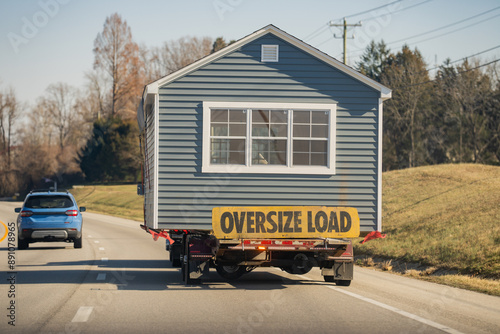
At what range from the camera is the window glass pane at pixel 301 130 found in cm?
1396

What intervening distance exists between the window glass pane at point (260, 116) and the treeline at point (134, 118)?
1296 inches

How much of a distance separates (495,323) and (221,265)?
226 inches

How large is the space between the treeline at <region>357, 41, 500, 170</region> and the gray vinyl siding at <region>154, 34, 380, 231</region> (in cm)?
3888

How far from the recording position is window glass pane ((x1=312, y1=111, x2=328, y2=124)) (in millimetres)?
13961

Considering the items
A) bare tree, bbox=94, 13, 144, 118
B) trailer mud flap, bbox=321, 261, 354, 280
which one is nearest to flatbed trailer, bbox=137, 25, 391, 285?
trailer mud flap, bbox=321, 261, 354, 280

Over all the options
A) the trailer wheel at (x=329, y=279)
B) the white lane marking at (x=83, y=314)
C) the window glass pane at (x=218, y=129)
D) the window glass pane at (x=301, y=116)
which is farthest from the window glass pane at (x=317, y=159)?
the white lane marking at (x=83, y=314)

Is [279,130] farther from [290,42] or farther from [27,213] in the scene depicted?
[27,213]

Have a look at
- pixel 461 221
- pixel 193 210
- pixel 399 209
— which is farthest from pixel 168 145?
pixel 399 209

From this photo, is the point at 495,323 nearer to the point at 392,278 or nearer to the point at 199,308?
the point at 199,308

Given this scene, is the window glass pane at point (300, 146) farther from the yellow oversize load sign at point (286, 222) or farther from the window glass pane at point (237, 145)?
the yellow oversize load sign at point (286, 222)

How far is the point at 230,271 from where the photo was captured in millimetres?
13281

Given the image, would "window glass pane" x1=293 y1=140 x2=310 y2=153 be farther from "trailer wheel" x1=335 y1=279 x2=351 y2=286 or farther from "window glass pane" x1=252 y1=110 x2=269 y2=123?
"trailer wheel" x1=335 y1=279 x2=351 y2=286

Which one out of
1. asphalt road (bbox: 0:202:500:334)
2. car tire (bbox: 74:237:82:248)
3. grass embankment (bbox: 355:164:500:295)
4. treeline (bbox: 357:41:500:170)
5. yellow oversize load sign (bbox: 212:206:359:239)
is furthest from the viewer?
treeline (bbox: 357:41:500:170)

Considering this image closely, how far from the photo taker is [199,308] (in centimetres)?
963
